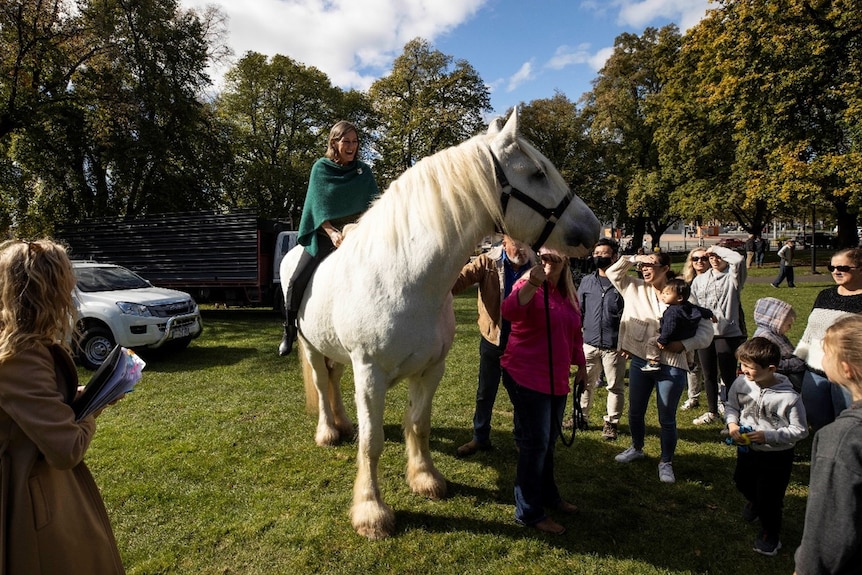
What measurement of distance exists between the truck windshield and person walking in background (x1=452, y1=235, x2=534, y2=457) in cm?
779

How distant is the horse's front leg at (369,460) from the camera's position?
2920 mm

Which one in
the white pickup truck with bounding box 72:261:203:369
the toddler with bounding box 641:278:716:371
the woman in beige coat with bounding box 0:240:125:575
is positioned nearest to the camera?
the woman in beige coat with bounding box 0:240:125:575

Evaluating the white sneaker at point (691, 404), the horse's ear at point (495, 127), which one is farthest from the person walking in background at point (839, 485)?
the white sneaker at point (691, 404)

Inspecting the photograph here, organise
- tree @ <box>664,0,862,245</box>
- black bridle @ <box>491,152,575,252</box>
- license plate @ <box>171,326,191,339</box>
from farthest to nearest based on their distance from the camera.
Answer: tree @ <box>664,0,862,245</box>
license plate @ <box>171,326,191,339</box>
black bridle @ <box>491,152,575,252</box>

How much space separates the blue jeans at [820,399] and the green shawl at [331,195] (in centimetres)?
378

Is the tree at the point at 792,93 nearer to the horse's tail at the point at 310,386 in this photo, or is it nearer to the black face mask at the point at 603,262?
the black face mask at the point at 603,262

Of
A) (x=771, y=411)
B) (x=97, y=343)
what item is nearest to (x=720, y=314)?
(x=771, y=411)

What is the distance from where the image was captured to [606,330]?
4.63 m

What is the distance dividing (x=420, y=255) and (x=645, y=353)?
2.32m

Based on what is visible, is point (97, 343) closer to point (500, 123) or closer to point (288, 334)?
point (288, 334)

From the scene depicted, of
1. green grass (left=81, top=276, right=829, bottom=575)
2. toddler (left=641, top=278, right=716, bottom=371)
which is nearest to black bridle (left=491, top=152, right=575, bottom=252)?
toddler (left=641, top=278, right=716, bottom=371)

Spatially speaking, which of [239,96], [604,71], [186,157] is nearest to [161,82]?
[186,157]

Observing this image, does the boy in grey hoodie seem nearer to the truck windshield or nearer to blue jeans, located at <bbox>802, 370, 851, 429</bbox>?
blue jeans, located at <bbox>802, 370, 851, 429</bbox>

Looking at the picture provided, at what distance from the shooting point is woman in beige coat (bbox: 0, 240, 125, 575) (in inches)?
55.3
